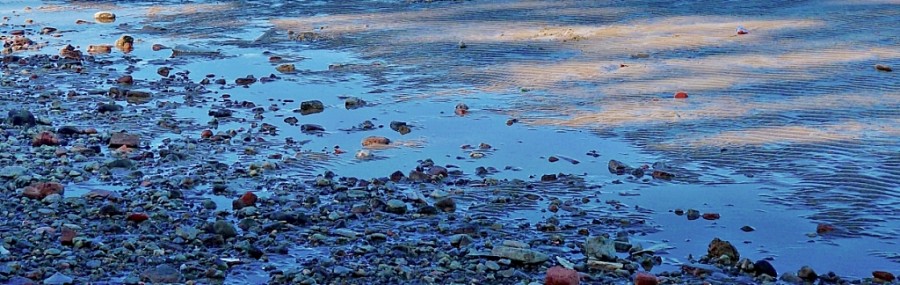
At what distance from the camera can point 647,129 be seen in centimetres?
721

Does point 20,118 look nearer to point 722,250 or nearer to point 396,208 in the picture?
point 396,208

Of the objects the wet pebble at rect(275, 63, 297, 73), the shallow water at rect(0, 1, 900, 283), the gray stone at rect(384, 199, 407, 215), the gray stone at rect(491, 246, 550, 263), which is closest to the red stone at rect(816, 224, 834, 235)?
the shallow water at rect(0, 1, 900, 283)

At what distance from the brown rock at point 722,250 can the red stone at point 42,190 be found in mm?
2875

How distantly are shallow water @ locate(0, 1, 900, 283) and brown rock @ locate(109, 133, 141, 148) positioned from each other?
202mm

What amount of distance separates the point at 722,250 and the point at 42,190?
2.97 metres

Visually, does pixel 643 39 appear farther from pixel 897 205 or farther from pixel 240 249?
pixel 240 249

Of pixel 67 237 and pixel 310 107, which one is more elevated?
pixel 67 237

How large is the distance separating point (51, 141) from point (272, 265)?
2642 millimetres

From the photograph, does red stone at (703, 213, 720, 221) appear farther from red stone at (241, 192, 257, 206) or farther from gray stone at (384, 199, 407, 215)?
red stone at (241, 192, 257, 206)

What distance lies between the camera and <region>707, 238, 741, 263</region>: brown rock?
15.8ft

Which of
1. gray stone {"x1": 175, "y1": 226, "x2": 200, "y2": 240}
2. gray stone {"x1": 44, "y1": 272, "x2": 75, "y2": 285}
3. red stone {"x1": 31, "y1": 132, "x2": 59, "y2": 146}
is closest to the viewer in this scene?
gray stone {"x1": 44, "y1": 272, "x2": 75, "y2": 285}

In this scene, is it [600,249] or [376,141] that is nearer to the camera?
[600,249]

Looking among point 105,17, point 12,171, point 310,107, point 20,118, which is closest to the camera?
point 12,171

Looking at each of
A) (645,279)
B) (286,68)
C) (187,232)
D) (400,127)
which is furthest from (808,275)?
(286,68)
